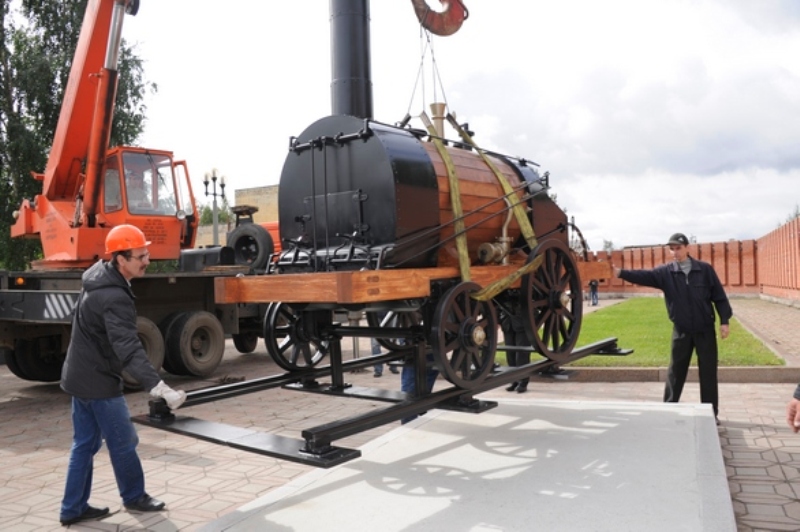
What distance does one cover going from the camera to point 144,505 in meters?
4.36

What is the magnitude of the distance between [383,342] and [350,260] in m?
2.39

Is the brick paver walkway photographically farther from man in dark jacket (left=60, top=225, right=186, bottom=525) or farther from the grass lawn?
the grass lawn

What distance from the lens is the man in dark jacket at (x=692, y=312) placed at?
20.2ft

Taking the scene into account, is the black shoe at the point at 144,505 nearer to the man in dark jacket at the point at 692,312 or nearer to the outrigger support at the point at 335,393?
the outrigger support at the point at 335,393

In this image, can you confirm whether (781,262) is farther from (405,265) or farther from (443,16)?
(405,265)

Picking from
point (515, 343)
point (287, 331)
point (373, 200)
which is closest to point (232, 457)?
point (287, 331)

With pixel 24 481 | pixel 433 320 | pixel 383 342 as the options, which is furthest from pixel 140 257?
pixel 383 342

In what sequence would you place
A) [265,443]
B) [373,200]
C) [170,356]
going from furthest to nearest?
1. [170,356]
2. [373,200]
3. [265,443]

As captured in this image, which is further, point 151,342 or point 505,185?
point 151,342

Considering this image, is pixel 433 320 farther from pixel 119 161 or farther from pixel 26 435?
pixel 119 161

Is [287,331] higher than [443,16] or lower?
lower

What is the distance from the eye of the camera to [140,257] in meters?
4.31

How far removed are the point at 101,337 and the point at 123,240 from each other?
0.61m

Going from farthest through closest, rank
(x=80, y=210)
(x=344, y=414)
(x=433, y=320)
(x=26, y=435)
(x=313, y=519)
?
(x=80, y=210), (x=344, y=414), (x=26, y=435), (x=433, y=320), (x=313, y=519)
